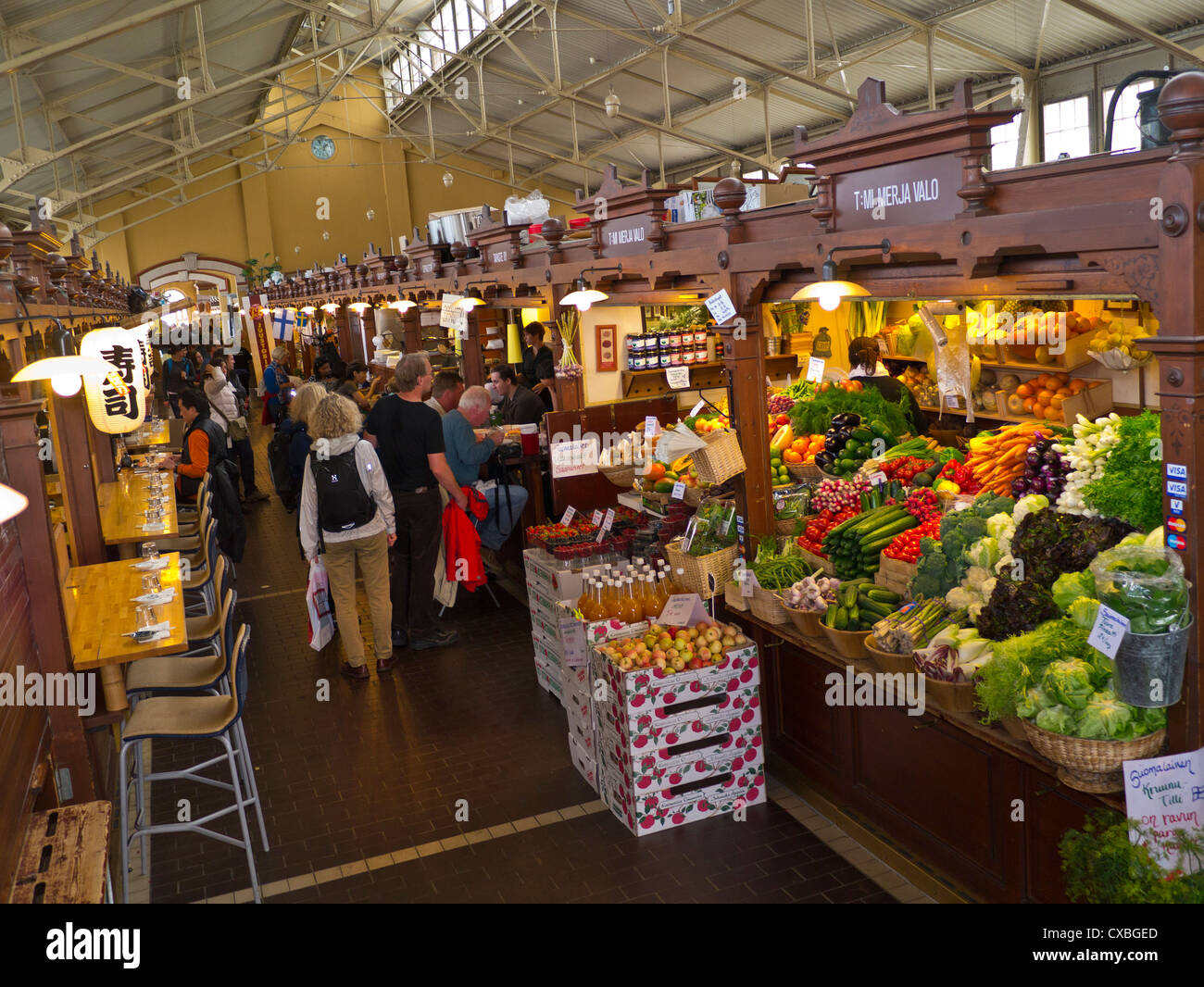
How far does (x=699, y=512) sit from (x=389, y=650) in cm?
232

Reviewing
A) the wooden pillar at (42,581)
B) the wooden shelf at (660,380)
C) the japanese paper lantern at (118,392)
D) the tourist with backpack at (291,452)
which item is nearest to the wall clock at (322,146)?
the tourist with backpack at (291,452)

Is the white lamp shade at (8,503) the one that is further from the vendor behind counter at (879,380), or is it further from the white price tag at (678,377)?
the vendor behind counter at (879,380)

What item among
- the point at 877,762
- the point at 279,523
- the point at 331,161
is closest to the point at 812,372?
the point at 877,762

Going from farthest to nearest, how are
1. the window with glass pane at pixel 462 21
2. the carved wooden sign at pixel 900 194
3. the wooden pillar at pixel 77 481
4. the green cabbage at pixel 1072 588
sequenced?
1. the window with glass pane at pixel 462 21
2. the wooden pillar at pixel 77 481
3. the carved wooden sign at pixel 900 194
4. the green cabbage at pixel 1072 588

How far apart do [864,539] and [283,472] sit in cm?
625

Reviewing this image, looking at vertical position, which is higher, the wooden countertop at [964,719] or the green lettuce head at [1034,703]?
the green lettuce head at [1034,703]

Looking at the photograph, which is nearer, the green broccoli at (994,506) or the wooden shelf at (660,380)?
the green broccoli at (994,506)

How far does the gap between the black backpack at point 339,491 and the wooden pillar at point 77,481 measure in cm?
237

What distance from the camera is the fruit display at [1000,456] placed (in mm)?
4812

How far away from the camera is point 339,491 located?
5789 mm
